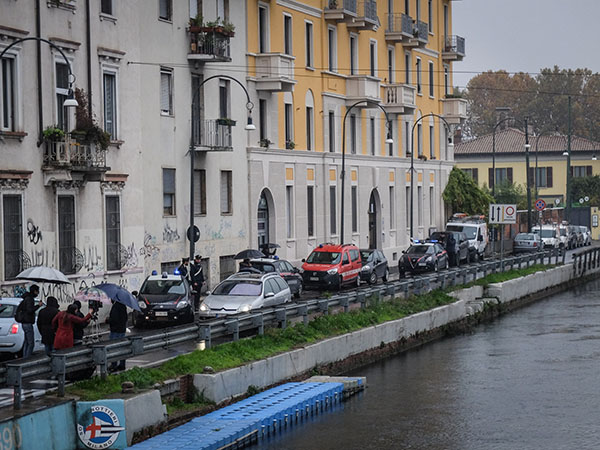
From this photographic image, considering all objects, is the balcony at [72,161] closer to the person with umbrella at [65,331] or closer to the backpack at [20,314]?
the backpack at [20,314]

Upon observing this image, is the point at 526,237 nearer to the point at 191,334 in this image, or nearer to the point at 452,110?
the point at 452,110

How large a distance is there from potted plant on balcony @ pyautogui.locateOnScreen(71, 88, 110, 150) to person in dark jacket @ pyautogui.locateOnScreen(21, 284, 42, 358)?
11284mm

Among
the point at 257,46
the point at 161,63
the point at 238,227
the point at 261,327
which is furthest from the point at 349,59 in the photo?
the point at 261,327

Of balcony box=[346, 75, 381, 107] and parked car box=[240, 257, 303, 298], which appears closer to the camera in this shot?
parked car box=[240, 257, 303, 298]

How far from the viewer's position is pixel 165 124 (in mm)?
43281

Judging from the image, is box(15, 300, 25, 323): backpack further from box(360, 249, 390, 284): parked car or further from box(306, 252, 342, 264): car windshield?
box(360, 249, 390, 284): parked car

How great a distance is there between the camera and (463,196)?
78125mm

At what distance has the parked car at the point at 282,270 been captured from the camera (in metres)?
42.7

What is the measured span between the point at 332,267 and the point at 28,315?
23.1 meters

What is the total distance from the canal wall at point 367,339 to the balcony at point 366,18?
15909 millimetres

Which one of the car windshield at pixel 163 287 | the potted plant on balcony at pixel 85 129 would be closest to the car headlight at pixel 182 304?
the car windshield at pixel 163 287

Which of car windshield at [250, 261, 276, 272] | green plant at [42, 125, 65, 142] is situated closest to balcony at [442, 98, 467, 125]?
car windshield at [250, 261, 276, 272]

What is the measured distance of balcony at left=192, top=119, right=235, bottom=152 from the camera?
149ft

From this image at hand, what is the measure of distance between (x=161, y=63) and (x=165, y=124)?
2119 mm
